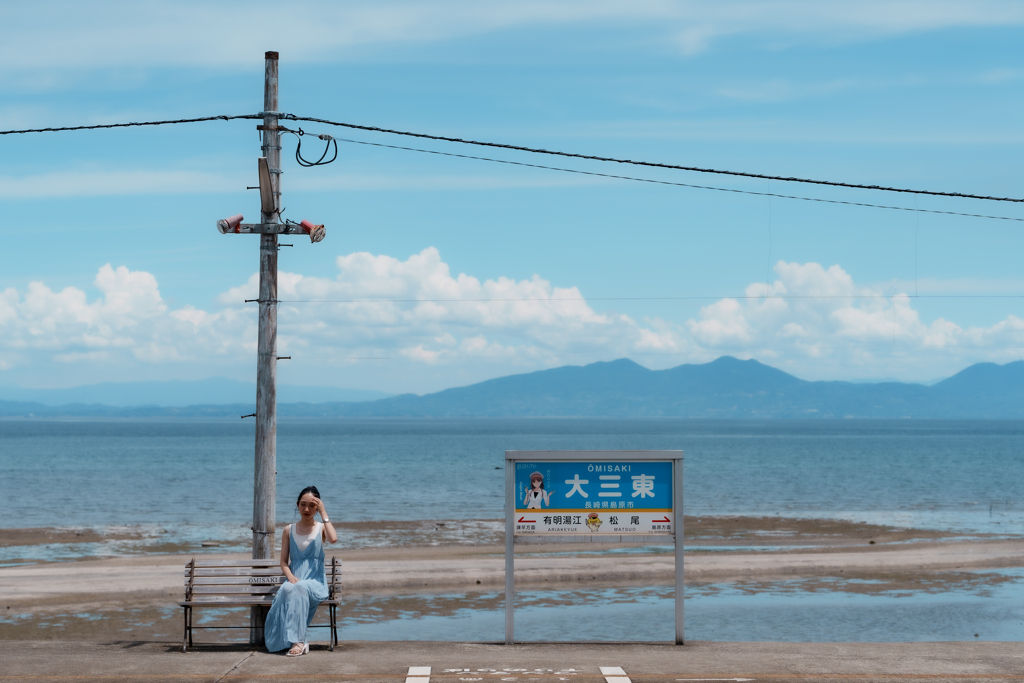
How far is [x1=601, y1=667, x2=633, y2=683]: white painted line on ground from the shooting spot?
30.9 feet

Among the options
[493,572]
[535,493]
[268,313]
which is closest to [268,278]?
[268,313]

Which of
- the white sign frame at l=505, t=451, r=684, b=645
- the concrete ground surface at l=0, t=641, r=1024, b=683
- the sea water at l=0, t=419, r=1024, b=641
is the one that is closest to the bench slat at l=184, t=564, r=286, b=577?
the concrete ground surface at l=0, t=641, r=1024, b=683

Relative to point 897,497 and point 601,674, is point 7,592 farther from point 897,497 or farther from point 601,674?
point 897,497

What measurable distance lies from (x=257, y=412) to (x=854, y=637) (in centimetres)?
1341

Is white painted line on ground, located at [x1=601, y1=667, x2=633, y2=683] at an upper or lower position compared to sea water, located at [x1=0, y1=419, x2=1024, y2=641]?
upper

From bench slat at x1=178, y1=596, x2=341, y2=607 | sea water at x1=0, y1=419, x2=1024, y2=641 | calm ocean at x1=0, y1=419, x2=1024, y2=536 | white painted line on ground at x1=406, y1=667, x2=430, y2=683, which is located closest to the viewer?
white painted line on ground at x1=406, y1=667, x2=430, y2=683

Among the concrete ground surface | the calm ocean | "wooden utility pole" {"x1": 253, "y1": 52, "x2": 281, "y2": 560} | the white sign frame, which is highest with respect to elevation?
"wooden utility pole" {"x1": 253, "y1": 52, "x2": 281, "y2": 560}

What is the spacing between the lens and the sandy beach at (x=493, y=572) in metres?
21.6

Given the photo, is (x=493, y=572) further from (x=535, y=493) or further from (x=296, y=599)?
(x=296, y=599)

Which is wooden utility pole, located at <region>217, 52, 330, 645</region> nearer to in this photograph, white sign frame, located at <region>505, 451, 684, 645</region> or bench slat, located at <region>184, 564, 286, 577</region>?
bench slat, located at <region>184, 564, 286, 577</region>

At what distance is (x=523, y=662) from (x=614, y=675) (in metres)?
1.09

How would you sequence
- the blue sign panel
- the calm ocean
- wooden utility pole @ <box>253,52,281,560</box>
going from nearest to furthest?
the blue sign panel, wooden utility pole @ <box>253,52,281,560</box>, the calm ocean

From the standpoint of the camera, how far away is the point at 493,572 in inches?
1054

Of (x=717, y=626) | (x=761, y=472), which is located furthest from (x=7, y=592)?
(x=761, y=472)
